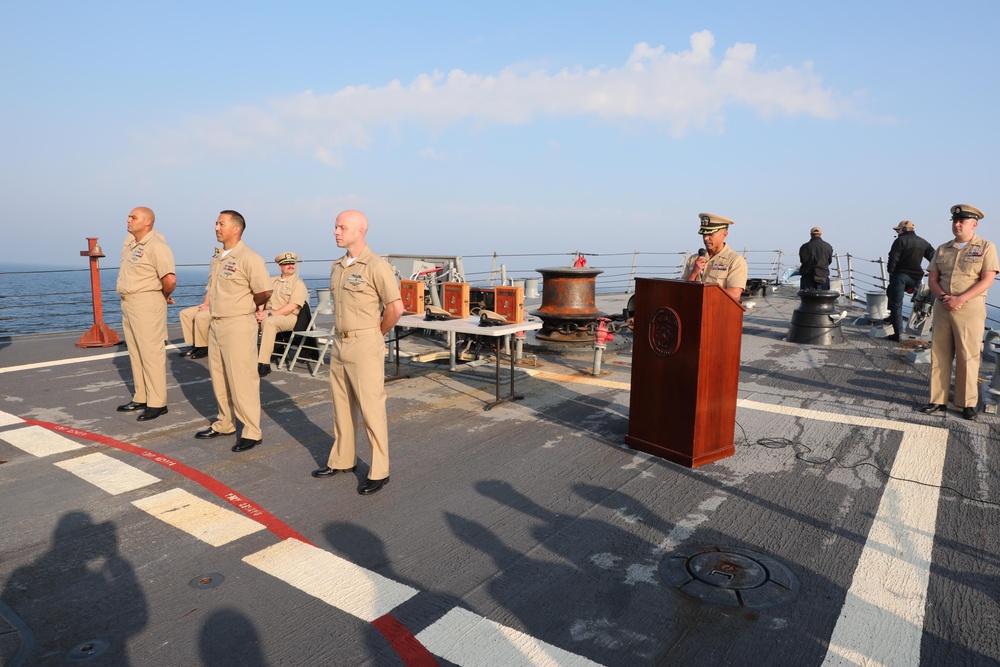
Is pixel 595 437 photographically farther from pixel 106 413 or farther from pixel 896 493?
pixel 106 413

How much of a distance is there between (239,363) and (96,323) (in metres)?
6.71

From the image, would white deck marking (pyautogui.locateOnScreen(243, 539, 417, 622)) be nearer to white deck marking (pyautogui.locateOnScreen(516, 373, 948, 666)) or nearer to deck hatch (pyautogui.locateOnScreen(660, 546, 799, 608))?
deck hatch (pyautogui.locateOnScreen(660, 546, 799, 608))

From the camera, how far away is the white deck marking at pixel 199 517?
154 inches

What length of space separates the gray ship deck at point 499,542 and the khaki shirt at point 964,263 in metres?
1.29

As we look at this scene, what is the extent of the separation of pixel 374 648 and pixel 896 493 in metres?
3.65

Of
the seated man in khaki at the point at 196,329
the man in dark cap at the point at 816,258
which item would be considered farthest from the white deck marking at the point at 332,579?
the man in dark cap at the point at 816,258

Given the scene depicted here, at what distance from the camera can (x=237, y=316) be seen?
17.8 ft

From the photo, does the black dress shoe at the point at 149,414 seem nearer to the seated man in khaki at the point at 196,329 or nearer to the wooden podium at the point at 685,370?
the seated man in khaki at the point at 196,329

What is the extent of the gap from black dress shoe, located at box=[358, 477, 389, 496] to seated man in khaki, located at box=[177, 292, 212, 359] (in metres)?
5.47

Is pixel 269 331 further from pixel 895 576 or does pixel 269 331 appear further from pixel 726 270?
pixel 895 576

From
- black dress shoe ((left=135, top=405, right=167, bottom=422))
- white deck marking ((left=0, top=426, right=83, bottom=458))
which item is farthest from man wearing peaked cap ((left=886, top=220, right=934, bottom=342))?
white deck marking ((left=0, top=426, right=83, bottom=458))

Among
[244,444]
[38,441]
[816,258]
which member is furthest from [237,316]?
[816,258]

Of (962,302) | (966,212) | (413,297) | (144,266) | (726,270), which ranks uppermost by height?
(966,212)

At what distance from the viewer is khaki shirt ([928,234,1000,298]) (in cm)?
604
